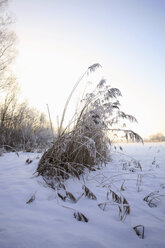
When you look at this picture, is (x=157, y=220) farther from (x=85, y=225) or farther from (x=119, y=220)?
(x=85, y=225)

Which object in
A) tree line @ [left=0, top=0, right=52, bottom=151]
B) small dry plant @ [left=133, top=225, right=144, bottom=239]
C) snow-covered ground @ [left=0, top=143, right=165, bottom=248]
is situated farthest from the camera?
tree line @ [left=0, top=0, right=52, bottom=151]

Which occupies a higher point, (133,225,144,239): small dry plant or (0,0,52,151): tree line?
(0,0,52,151): tree line

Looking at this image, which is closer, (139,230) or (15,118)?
(139,230)

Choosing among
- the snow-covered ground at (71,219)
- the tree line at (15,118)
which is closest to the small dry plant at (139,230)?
the snow-covered ground at (71,219)

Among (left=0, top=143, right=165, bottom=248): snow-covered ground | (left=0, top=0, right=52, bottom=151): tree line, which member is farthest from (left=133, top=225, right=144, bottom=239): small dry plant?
(left=0, top=0, right=52, bottom=151): tree line

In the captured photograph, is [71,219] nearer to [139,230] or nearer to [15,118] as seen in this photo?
[139,230]

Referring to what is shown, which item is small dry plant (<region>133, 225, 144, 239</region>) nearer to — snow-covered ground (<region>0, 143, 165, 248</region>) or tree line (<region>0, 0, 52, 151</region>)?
snow-covered ground (<region>0, 143, 165, 248</region>)

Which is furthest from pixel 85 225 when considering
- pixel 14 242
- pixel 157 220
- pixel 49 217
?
pixel 157 220

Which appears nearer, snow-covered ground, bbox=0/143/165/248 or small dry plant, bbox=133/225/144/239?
snow-covered ground, bbox=0/143/165/248

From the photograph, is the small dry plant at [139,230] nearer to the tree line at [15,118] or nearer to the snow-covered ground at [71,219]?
the snow-covered ground at [71,219]

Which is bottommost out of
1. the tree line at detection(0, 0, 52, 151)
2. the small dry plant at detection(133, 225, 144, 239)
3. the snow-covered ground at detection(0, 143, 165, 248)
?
the small dry plant at detection(133, 225, 144, 239)

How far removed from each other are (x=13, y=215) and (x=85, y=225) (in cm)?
51

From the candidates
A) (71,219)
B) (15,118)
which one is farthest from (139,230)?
(15,118)

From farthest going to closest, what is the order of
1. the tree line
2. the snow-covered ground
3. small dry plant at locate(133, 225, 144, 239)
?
1. the tree line
2. small dry plant at locate(133, 225, 144, 239)
3. the snow-covered ground
